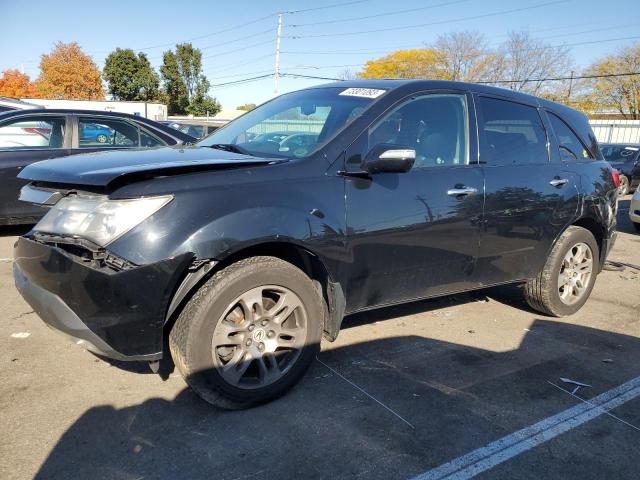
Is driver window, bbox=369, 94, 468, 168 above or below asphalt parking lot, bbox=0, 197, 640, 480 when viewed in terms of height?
above

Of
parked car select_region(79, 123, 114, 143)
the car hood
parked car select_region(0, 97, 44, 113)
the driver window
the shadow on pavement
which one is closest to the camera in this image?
the shadow on pavement

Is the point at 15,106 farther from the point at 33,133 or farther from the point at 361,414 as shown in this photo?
the point at 361,414

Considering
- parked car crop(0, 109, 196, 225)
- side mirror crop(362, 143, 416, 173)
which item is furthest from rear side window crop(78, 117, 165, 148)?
side mirror crop(362, 143, 416, 173)

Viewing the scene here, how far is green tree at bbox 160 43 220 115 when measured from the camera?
197ft

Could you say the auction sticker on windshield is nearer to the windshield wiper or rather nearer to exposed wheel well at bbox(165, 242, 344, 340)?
the windshield wiper

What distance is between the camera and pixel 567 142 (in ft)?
15.8

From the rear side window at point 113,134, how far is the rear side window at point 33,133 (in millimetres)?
319

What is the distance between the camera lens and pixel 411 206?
3514 millimetres

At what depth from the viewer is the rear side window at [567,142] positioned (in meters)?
4.73

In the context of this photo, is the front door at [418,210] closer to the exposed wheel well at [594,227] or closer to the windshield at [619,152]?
the exposed wheel well at [594,227]

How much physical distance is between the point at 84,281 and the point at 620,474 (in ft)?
9.05

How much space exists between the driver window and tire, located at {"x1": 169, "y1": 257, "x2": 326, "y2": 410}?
1098 mm

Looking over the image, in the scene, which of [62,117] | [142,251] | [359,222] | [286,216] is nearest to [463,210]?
[359,222]

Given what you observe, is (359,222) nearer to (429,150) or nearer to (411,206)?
(411,206)
